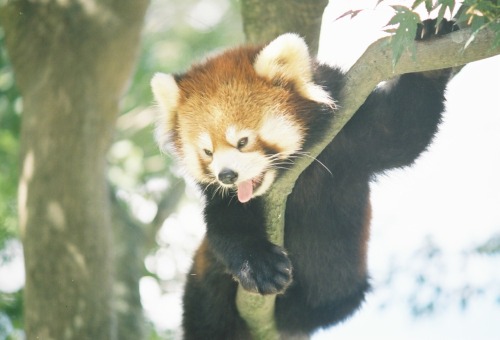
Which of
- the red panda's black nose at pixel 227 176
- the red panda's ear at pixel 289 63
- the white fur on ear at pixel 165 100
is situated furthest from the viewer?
the white fur on ear at pixel 165 100

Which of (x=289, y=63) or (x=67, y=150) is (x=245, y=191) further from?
(x=67, y=150)

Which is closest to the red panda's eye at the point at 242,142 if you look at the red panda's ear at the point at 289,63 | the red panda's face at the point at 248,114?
the red panda's face at the point at 248,114

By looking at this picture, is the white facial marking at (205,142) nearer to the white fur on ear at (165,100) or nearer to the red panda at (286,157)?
the red panda at (286,157)

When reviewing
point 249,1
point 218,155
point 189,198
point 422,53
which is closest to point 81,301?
point 218,155

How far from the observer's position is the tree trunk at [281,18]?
522cm

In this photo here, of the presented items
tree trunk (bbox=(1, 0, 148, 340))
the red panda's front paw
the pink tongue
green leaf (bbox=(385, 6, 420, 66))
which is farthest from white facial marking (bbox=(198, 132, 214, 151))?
green leaf (bbox=(385, 6, 420, 66))

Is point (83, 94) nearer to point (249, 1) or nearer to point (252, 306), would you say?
point (249, 1)

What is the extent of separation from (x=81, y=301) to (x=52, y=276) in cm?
26

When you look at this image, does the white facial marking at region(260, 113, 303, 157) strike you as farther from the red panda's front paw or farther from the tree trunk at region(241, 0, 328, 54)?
the tree trunk at region(241, 0, 328, 54)

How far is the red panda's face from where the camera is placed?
3.84m

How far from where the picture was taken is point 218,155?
379 cm

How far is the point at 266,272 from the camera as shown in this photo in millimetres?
3725

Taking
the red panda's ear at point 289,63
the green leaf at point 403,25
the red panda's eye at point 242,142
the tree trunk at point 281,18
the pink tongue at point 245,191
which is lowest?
the pink tongue at point 245,191

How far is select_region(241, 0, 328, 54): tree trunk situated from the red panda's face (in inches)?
40.8
